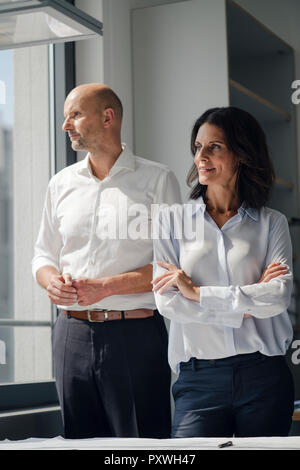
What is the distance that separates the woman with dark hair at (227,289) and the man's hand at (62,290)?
27 centimetres

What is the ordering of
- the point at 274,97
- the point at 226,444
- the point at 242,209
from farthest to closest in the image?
the point at 274,97, the point at 242,209, the point at 226,444

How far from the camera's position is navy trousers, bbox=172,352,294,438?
1912mm

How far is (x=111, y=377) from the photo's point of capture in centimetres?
224

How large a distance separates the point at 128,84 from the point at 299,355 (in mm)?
1414

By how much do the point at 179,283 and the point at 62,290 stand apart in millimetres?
379

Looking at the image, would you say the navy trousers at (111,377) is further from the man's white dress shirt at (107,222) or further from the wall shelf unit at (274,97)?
Answer: the wall shelf unit at (274,97)

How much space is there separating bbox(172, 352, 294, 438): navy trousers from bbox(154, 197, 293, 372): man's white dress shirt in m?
0.04

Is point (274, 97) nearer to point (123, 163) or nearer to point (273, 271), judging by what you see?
point (123, 163)

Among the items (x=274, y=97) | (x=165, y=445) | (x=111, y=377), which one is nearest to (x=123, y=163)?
(x=111, y=377)

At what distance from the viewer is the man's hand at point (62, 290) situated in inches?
86.6

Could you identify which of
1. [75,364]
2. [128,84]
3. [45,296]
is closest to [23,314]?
[45,296]

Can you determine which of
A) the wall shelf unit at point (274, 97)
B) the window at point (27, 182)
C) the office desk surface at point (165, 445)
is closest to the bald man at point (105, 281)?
the window at point (27, 182)

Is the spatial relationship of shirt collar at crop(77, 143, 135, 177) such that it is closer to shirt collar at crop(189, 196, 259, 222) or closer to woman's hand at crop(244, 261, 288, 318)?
shirt collar at crop(189, 196, 259, 222)
